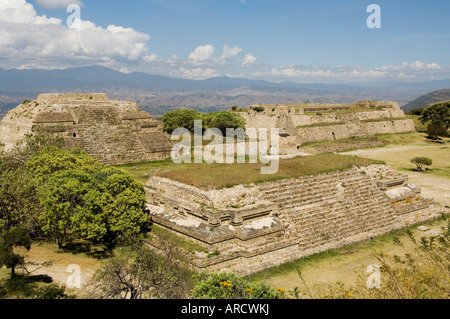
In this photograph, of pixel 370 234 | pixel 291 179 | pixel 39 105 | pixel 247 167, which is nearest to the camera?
pixel 370 234

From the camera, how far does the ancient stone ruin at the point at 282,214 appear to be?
539 inches

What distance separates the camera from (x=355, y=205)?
17703 mm

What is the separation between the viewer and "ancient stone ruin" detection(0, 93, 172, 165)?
96.6 ft

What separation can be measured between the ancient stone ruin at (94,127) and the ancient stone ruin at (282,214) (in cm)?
1282

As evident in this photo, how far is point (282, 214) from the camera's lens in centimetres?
1552

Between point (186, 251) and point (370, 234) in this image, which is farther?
point (370, 234)

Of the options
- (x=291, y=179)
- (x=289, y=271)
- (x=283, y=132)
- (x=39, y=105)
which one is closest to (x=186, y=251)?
(x=289, y=271)

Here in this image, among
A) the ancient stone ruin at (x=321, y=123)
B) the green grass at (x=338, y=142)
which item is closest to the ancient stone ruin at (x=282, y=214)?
the ancient stone ruin at (x=321, y=123)

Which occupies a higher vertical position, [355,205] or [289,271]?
[355,205]

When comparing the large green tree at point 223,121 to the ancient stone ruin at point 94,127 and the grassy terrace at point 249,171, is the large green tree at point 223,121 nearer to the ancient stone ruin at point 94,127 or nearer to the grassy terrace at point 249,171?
the ancient stone ruin at point 94,127

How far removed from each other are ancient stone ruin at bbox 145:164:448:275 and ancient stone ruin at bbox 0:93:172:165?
505 inches

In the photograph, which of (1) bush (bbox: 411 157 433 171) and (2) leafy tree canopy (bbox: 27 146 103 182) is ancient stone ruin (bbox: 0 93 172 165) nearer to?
(2) leafy tree canopy (bbox: 27 146 103 182)

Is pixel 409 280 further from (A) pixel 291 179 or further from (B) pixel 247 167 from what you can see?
(B) pixel 247 167

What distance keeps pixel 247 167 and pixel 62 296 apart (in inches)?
449
